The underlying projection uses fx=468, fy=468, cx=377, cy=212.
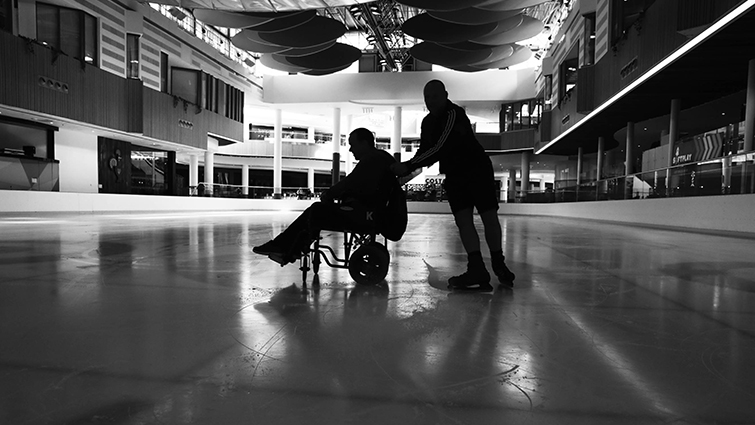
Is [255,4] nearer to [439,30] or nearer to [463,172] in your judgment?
[439,30]

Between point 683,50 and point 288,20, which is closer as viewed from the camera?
point 683,50

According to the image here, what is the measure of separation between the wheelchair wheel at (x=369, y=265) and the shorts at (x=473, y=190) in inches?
24.5

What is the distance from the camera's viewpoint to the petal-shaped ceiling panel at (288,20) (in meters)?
16.5

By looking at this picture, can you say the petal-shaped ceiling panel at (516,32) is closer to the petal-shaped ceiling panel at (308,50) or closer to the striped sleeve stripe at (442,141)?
the petal-shaped ceiling panel at (308,50)

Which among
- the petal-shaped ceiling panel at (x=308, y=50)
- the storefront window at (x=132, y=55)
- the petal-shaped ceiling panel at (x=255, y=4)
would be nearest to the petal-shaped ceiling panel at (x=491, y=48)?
the petal-shaped ceiling panel at (x=308, y=50)

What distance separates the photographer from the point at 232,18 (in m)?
17.1

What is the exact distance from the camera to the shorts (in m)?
3.33

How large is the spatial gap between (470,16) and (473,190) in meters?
14.5

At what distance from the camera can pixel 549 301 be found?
2.89 metres

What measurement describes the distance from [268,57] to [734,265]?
73.9 ft

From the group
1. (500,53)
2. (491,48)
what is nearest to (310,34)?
(491,48)

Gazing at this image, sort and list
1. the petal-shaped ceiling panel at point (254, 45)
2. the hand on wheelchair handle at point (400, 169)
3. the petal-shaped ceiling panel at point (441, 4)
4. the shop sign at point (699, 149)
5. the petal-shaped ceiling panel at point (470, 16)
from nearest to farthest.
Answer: the hand on wheelchair handle at point (400, 169), the shop sign at point (699, 149), the petal-shaped ceiling panel at point (441, 4), the petal-shaped ceiling panel at point (470, 16), the petal-shaped ceiling panel at point (254, 45)

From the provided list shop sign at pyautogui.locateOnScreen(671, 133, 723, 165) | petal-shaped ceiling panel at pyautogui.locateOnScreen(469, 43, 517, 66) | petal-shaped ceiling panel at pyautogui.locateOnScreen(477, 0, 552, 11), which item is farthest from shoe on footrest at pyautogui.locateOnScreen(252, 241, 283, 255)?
petal-shaped ceiling panel at pyautogui.locateOnScreen(469, 43, 517, 66)

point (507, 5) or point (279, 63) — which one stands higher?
point (279, 63)
